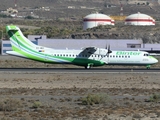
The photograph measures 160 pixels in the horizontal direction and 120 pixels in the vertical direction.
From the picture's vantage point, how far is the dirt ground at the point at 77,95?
33.7 meters

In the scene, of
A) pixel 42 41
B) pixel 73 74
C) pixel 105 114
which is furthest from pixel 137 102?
pixel 42 41

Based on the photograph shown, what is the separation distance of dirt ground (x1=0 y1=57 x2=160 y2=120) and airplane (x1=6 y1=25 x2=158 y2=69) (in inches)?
376

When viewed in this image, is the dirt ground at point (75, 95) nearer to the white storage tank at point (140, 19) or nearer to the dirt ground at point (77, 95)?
the dirt ground at point (77, 95)

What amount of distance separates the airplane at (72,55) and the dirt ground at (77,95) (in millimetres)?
9549

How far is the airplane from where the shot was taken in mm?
71875

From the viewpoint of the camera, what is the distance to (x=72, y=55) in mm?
72562

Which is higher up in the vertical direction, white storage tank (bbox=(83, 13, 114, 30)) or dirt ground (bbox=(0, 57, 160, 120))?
white storage tank (bbox=(83, 13, 114, 30))

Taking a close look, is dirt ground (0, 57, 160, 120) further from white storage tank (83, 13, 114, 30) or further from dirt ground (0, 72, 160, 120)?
white storage tank (83, 13, 114, 30)

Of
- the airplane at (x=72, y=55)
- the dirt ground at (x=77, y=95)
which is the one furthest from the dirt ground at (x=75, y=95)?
the airplane at (x=72, y=55)

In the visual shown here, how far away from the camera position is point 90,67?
73.6 meters

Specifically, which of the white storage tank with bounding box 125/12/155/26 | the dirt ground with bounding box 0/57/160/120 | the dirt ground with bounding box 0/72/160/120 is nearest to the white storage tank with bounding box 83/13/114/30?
the white storage tank with bounding box 125/12/155/26

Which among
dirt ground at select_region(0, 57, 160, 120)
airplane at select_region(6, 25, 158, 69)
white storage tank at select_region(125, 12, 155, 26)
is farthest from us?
white storage tank at select_region(125, 12, 155, 26)

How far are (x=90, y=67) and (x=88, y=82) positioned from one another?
1972cm

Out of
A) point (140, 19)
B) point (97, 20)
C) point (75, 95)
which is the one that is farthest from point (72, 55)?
point (140, 19)
